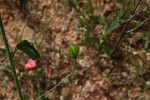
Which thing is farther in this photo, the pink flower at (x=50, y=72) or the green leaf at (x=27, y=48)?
the pink flower at (x=50, y=72)

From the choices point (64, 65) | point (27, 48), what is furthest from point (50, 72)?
point (27, 48)

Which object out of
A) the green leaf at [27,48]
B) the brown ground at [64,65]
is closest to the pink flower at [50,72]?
the brown ground at [64,65]

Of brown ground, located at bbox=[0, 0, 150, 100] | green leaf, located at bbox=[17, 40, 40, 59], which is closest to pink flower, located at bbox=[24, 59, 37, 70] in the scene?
brown ground, located at bbox=[0, 0, 150, 100]

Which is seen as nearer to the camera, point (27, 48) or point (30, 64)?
point (27, 48)

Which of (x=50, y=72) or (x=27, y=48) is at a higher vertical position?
(x=27, y=48)

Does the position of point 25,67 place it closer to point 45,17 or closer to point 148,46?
point 45,17

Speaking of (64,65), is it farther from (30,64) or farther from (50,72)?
(30,64)

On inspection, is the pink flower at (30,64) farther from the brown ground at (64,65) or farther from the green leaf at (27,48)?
the green leaf at (27,48)

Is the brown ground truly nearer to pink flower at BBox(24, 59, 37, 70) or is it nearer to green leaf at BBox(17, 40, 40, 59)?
pink flower at BBox(24, 59, 37, 70)

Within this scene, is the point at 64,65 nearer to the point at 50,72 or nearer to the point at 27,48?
the point at 50,72
